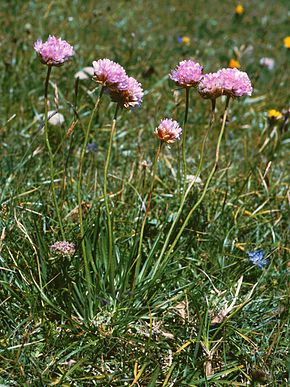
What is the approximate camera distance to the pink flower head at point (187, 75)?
1.88 meters

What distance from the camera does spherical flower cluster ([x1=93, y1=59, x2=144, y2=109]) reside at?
177 centimetres

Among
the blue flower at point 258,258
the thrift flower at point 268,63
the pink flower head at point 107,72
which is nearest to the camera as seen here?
the pink flower head at point 107,72

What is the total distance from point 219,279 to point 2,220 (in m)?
0.82

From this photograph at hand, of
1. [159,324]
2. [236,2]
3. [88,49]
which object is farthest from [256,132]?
[236,2]

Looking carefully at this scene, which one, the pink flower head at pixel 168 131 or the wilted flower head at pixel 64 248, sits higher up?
the pink flower head at pixel 168 131

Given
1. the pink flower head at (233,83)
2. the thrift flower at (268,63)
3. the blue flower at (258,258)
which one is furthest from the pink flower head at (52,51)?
the thrift flower at (268,63)

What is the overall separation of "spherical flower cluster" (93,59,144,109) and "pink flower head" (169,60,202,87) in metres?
0.14

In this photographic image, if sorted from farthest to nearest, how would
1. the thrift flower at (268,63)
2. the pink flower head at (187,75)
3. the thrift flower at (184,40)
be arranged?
1. the thrift flower at (184,40)
2. the thrift flower at (268,63)
3. the pink flower head at (187,75)

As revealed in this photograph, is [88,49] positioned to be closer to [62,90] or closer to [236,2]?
[62,90]

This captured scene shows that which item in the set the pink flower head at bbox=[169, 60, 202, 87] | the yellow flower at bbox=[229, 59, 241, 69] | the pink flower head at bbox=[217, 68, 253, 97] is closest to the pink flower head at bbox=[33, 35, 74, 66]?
the pink flower head at bbox=[169, 60, 202, 87]

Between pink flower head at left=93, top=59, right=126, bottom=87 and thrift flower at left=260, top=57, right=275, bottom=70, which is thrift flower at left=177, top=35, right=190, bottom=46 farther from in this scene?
pink flower head at left=93, top=59, right=126, bottom=87

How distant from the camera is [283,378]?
196cm

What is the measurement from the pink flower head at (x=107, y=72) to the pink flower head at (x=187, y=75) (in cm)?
20

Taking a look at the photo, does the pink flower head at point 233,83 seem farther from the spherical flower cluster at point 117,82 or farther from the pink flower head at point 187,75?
the spherical flower cluster at point 117,82
